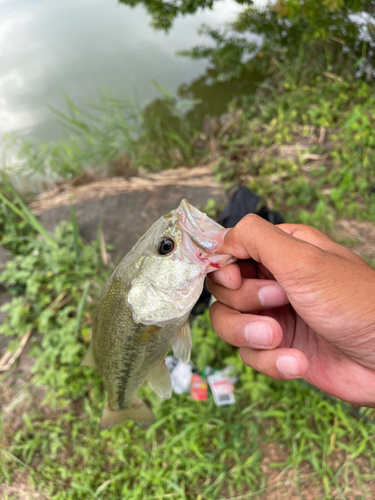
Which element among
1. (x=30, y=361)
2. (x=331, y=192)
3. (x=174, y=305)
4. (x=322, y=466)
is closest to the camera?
(x=174, y=305)

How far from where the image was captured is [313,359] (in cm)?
152

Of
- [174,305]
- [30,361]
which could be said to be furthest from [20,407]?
[174,305]

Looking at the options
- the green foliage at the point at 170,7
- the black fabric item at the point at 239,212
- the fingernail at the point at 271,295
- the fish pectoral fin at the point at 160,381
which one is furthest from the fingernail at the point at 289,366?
the green foliage at the point at 170,7

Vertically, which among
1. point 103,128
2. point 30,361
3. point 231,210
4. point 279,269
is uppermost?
Answer: point 103,128

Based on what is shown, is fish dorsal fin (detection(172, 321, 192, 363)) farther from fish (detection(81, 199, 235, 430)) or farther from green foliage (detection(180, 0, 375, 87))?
green foliage (detection(180, 0, 375, 87))

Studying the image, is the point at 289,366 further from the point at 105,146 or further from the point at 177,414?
the point at 105,146

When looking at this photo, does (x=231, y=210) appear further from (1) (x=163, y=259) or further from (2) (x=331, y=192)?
(1) (x=163, y=259)

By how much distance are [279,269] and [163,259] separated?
1.73 feet

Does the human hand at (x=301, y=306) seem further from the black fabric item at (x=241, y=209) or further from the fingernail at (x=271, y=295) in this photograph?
the black fabric item at (x=241, y=209)

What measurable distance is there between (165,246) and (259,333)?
2.12ft

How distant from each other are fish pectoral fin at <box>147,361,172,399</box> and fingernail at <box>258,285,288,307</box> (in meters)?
0.80

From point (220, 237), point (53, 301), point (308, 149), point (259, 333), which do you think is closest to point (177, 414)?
point (259, 333)

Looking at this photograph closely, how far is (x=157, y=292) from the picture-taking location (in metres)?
1.23

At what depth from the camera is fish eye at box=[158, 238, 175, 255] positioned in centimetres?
121
